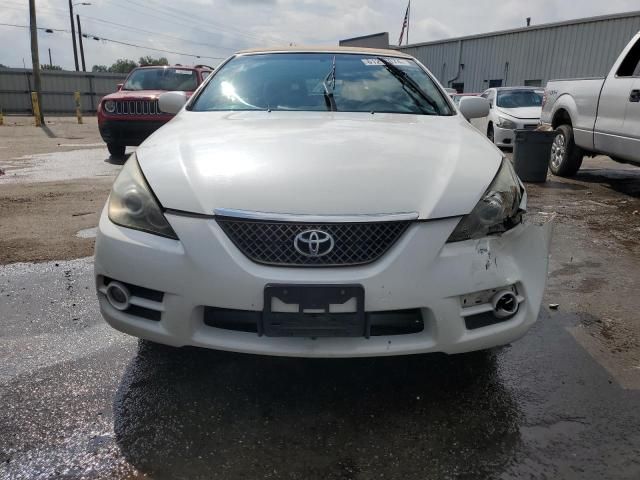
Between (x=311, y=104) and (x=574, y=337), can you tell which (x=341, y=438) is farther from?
(x=311, y=104)

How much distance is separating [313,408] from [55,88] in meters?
31.7

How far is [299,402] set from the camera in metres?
2.25

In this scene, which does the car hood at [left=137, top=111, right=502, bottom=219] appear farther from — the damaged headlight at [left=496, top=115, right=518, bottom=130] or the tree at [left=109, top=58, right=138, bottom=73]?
the tree at [left=109, top=58, right=138, bottom=73]

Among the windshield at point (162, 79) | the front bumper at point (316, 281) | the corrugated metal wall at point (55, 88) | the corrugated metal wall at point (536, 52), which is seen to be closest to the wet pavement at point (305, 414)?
the front bumper at point (316, 281)

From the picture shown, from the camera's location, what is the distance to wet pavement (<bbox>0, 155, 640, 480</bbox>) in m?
1.90

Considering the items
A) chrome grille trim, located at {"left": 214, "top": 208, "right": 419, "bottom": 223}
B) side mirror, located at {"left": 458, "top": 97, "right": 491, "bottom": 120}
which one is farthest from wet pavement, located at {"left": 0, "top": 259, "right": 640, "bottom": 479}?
side mirror, located at {"left": 458, "top": 97, "right": 491, "bottom": 120}

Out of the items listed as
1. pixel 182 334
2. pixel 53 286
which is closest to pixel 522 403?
pixel 182 334

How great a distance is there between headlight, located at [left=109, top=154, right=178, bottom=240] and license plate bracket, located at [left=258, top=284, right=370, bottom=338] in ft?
1.52

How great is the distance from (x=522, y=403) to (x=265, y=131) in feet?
5.55

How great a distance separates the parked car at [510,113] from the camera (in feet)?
36.7

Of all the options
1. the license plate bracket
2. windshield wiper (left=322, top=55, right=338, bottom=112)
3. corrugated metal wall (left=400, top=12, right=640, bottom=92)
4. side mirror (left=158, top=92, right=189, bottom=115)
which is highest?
corrugated metal wall (left=400, top=12, right=640, bottom=92)

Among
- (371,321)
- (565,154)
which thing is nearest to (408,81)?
(371,321)

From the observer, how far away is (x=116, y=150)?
1010 cm

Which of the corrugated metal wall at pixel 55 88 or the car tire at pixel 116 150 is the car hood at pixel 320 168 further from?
the corrugated metal wall at pixel 55 88
